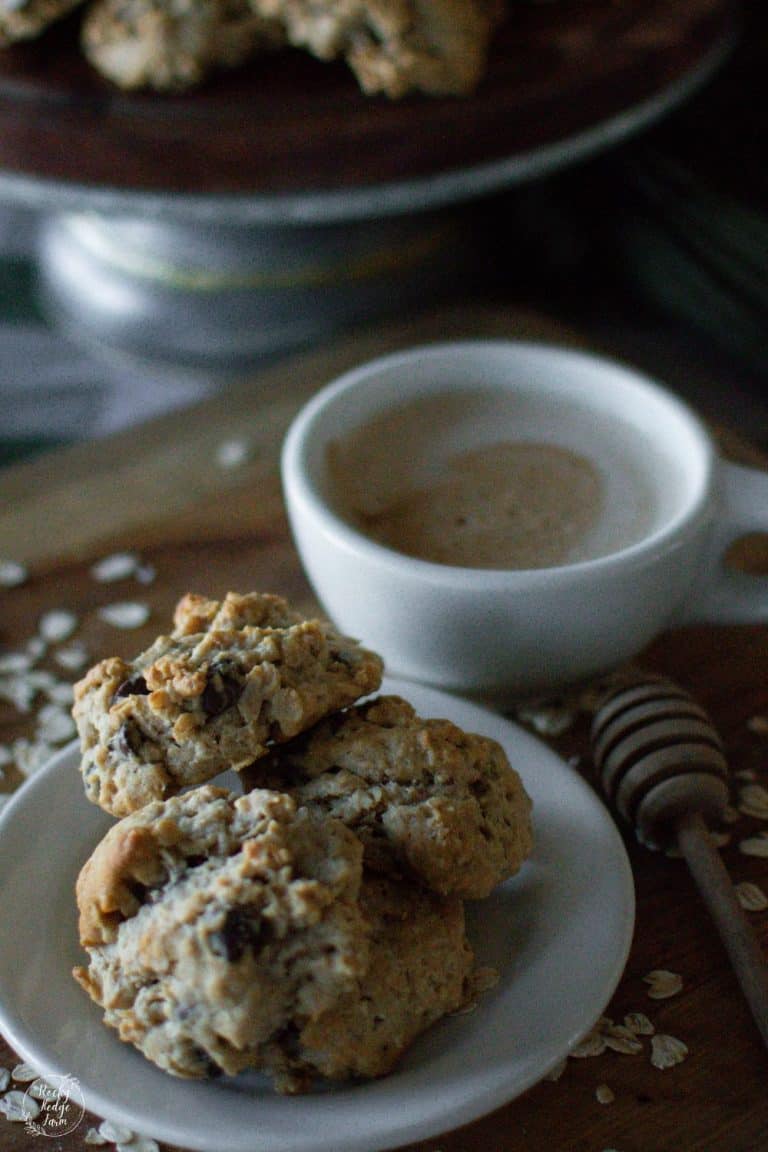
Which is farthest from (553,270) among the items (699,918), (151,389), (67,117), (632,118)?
(699,918)

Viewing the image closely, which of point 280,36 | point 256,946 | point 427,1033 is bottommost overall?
point 427,1033

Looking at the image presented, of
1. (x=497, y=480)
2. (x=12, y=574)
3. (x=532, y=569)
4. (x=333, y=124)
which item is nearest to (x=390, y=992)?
(x=532, y=569)

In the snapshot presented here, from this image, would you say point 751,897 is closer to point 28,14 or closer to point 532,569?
point 532,569

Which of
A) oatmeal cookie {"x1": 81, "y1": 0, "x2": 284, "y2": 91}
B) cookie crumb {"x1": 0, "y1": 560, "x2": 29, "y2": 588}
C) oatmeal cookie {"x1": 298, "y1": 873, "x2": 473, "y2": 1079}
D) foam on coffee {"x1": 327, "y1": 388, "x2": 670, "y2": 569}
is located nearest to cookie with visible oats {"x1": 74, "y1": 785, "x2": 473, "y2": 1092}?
oatmeal cookie {"x1": 298, "y1": 873, "x2": 473, "y2": 1079}

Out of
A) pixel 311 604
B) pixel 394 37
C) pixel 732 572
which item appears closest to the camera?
pixel 732 572

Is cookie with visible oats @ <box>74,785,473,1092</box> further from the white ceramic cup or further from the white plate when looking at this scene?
the white ceramic cup
